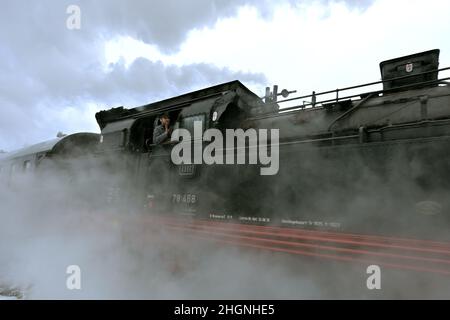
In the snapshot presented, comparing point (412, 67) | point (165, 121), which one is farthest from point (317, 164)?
point (165, 121)

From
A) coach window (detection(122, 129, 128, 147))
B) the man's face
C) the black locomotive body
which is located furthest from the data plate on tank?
coach window (detection(122, 129, 128, 147))

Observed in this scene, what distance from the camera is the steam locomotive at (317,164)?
2.87 meters

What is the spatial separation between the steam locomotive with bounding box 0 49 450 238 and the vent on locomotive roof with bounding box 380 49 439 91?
0.01 m

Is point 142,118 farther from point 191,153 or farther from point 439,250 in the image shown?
point 439,250

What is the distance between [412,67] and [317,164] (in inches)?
93.2

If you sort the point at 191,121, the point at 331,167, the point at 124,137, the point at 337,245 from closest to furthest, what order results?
1. the point at 337,245
2. the point at 331,167
3. the point at 191,121
4. the point at 124,137

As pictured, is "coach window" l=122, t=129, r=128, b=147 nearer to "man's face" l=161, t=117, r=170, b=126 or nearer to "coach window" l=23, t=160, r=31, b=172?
"man's face" l=161, t=117, r=170, b=126

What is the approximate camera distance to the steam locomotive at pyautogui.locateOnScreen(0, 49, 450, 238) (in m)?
2.87

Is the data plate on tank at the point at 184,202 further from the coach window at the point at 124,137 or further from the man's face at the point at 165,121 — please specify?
the coach window at the point at 124,137

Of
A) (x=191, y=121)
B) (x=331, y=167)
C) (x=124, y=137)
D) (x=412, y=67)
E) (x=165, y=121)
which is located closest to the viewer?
(x=331, y=167)

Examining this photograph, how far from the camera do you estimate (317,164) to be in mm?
3480

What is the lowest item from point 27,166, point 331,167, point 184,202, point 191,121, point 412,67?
point 184,202

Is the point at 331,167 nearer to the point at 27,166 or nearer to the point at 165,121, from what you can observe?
the point at 165,121

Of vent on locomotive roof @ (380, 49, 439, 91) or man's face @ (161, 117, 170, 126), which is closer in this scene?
vent on locomotive roof @ (380, 49, 439, 91)
